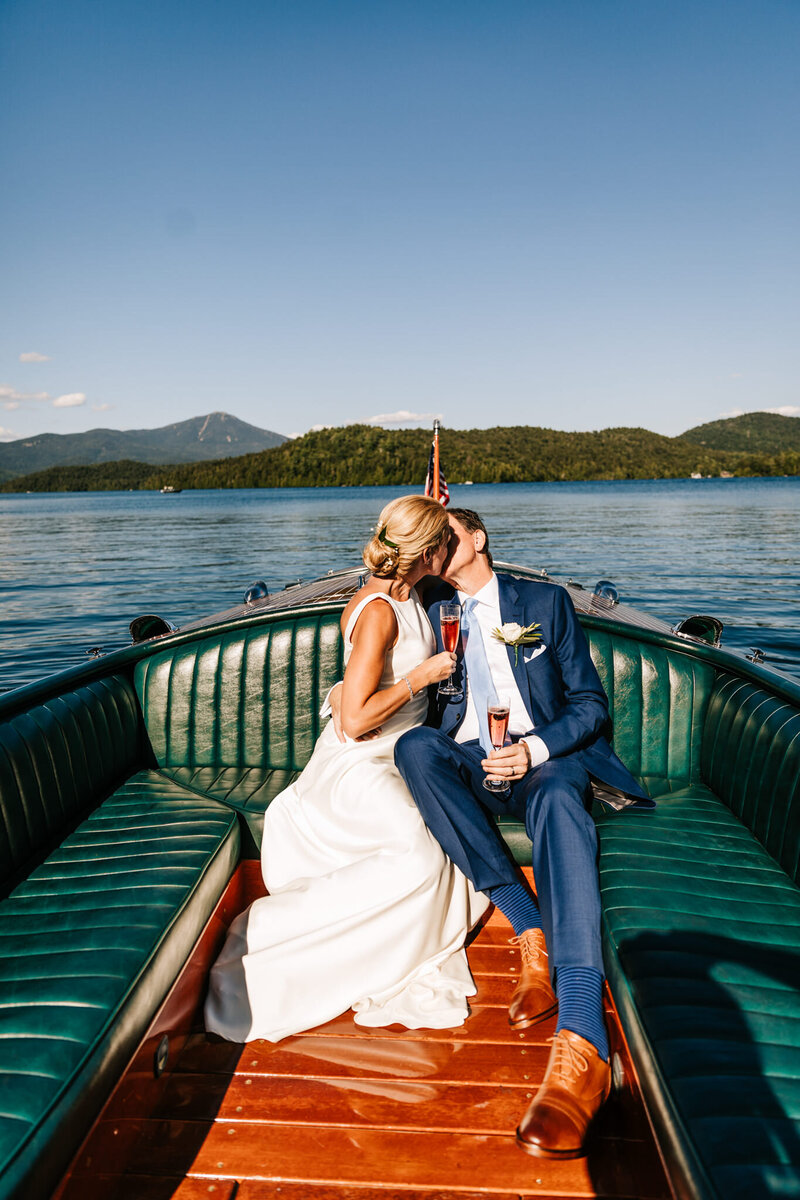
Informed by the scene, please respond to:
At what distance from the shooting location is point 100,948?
6.19 ft

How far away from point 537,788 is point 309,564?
20.2 metres

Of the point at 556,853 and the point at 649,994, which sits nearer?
the point at 649,994

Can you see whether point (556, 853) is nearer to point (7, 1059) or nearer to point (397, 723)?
point (397, 723)

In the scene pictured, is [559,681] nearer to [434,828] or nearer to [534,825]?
[534,825]

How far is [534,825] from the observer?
2.27 meters

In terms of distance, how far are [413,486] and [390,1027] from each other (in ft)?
257

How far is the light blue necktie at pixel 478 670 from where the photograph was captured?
9.02ft

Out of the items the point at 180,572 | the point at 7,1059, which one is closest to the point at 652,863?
the point at 7,1059

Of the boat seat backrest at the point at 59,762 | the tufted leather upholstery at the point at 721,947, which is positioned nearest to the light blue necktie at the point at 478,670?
the tufted leather upholstery at the point at 721,947

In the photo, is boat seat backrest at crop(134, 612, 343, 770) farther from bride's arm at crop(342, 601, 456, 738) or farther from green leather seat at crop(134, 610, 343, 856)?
bride's arm at crop(342, 601, 456, 738)

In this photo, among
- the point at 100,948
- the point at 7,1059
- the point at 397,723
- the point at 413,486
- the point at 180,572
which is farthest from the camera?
the point at 413,486

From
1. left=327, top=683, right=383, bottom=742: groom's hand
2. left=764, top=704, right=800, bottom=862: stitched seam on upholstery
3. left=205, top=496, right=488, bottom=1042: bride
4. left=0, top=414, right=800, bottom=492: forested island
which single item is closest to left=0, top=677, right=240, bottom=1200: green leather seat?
left=205, top=496, right=488, bottom=1042: bride

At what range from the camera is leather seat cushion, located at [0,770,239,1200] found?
1423 mm

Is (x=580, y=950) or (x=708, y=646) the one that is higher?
(x=708, y=646)
